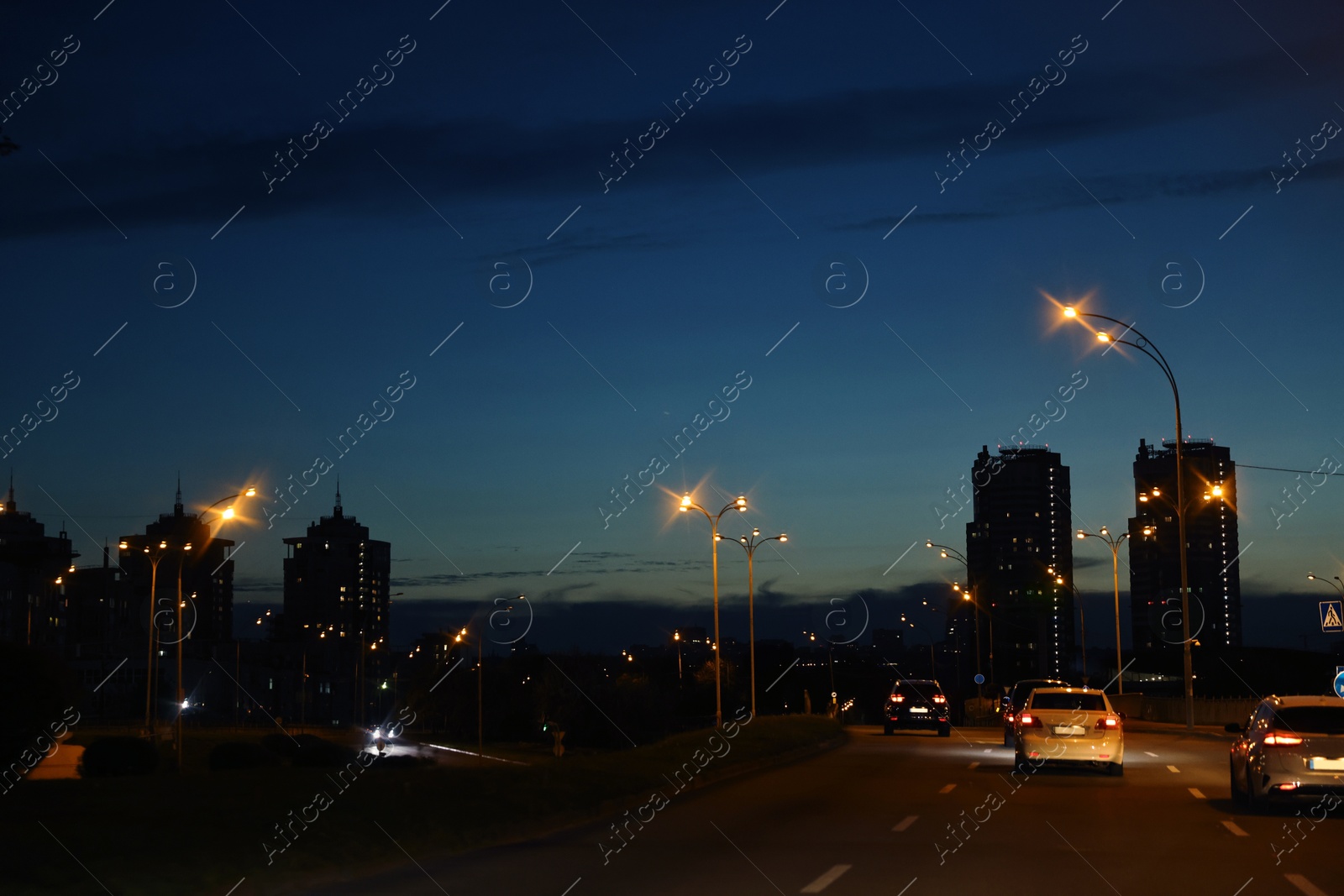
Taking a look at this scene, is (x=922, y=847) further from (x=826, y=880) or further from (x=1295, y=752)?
(x=1295, y=752)

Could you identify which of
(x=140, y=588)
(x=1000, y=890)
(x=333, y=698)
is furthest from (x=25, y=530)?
(x=1000, y=890)

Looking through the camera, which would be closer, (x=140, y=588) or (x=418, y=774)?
(x=418, y=774)

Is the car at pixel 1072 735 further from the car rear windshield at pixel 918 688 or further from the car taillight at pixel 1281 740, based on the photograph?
the car rear windshield at pixel 918 688

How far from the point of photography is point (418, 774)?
1773 cm

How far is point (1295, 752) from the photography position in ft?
54.6

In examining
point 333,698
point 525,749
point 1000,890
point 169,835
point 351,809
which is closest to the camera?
point 1000,890

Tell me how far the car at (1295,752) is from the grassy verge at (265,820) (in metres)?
8.28

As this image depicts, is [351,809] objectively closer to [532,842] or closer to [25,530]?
[532,842]

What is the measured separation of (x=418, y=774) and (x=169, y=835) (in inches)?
237

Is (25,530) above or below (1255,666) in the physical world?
above

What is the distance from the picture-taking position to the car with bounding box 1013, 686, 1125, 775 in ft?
76.7

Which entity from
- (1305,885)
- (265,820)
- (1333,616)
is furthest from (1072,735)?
(265,820)

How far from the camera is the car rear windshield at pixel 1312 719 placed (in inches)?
663

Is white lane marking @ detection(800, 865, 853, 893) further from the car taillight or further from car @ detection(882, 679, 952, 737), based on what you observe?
car @ detection(882, 679, 952, 737)
